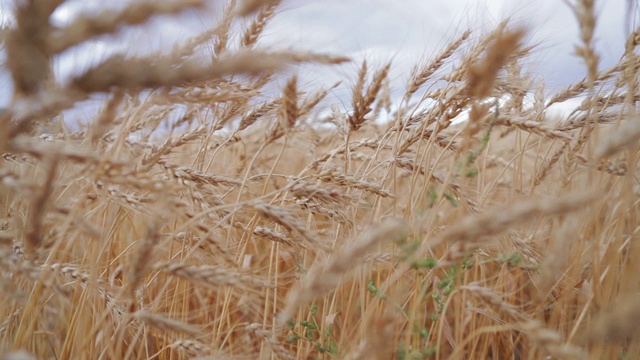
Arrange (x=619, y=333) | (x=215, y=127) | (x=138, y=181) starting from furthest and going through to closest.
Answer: (x=215, y=127), (x=138, y=181), (x=619, y=333)

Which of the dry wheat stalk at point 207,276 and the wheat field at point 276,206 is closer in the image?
the wheat field at point 276,206

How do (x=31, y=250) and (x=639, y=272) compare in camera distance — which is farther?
(x=639, y=272)

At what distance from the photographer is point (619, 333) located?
0.78m

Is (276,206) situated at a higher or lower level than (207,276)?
higher

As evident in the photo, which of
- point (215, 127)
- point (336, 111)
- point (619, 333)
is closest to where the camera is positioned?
Answer: point (619, 333)

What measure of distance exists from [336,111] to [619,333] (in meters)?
1.80

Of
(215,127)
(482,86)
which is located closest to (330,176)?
(215,127)

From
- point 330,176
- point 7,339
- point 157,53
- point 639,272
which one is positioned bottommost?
point 7,339

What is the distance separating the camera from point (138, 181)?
951mm

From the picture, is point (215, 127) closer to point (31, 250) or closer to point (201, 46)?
point (201, 46)

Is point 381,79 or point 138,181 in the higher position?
point 381,79

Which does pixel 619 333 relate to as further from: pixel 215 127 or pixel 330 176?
pixel 215 127

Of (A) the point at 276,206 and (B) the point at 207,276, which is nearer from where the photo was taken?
(B) the point at 207,276

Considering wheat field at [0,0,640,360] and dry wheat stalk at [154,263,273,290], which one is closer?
wheat field at [0,0,640,360]
